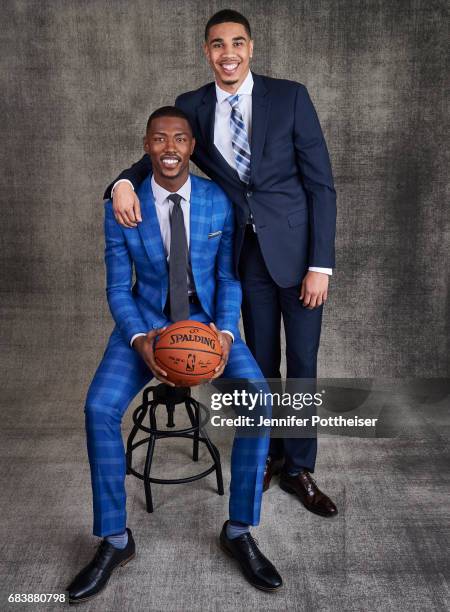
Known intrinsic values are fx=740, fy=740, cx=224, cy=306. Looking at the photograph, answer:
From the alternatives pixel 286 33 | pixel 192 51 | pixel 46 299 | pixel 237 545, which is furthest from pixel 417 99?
pixel 237 545

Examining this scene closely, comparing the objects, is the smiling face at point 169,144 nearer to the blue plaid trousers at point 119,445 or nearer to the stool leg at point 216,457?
the blue plaid trousers at point 119,445

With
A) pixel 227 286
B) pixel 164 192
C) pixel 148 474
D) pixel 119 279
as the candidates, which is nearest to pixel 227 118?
pixel 164 192

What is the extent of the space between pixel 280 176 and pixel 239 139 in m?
0.22

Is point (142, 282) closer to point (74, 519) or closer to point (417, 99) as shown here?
point (74, 519)

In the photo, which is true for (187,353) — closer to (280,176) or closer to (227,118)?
(280,176)

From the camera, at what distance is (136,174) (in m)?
2.96

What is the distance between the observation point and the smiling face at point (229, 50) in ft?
9.22

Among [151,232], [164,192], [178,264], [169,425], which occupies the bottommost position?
[169,425]

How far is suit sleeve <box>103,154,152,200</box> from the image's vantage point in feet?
9.62

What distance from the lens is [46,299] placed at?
457cm

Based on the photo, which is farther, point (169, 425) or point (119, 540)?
point (169, 425)

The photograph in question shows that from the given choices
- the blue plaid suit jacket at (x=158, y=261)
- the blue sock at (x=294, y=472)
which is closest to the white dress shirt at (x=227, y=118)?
the blue plaid suit jacket at (x=158, y=261)

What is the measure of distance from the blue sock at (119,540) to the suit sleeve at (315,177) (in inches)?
50.5

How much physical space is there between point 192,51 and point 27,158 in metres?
1.16
